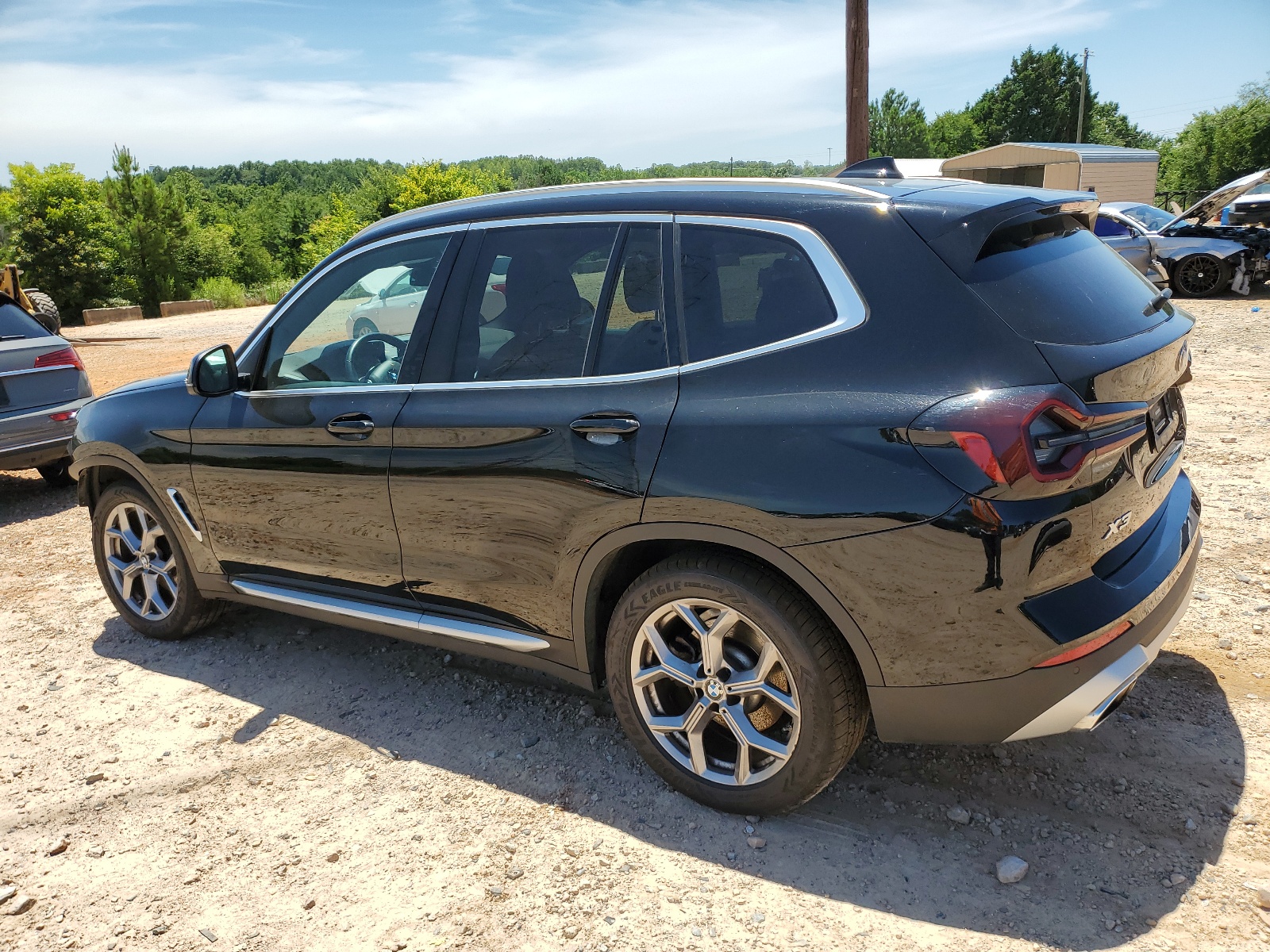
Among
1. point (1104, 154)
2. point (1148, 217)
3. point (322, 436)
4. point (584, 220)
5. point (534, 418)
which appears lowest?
point (1148, 217)

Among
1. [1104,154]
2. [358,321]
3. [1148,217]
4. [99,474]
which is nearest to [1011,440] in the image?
[358,321]

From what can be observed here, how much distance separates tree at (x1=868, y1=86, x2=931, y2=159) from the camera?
115 meters

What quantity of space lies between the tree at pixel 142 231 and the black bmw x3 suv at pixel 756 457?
54.2 m

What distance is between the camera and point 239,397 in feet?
12.9

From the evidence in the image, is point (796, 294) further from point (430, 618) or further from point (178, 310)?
point (178, 310)

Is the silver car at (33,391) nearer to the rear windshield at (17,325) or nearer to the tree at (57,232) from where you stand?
the rear windshield at (17,325)

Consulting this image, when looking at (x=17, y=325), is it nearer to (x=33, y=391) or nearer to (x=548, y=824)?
(x=33, y=391)

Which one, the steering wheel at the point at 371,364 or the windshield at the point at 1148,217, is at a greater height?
the steering wheel at the point at 371,364

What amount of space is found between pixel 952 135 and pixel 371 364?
397ft

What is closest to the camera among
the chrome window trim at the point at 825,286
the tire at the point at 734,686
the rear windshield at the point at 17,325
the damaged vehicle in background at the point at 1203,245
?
the chrome window trim at the point at 825,286

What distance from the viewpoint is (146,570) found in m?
4.56

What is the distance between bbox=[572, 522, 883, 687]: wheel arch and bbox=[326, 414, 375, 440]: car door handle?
1067 millimetres

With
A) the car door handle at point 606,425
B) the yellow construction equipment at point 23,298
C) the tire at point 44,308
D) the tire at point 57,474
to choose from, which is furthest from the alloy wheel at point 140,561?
the yellow construction equipment at point 23,298

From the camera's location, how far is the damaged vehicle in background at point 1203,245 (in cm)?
1492
